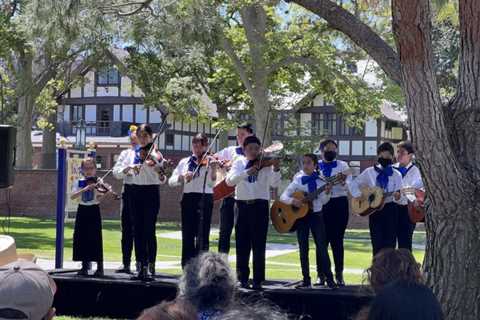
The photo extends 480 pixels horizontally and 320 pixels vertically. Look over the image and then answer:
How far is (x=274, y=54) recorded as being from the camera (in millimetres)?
23703

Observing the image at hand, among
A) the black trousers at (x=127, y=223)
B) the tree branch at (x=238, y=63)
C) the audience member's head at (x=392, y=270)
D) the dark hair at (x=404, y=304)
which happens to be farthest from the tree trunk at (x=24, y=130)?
the dark hair at (x=404, y=304)

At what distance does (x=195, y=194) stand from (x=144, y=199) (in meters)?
0.62

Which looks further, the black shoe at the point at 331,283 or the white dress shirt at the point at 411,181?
the white dress shirt at the point at 411,181

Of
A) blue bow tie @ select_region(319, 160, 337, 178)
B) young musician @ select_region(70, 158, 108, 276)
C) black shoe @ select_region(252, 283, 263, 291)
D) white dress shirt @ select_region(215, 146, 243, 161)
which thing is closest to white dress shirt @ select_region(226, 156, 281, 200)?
white dress shirt @ select_region(215, 146, 243, 161)

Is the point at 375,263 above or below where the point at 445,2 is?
below

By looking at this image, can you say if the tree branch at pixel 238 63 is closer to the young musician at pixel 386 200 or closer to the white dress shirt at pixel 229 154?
the white dress shirt at pixel 229 154

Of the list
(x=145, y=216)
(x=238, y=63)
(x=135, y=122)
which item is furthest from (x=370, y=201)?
(x=135, y=122)

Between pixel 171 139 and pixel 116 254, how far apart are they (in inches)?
1081

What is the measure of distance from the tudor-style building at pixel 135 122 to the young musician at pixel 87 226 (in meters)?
31.5

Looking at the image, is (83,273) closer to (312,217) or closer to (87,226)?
(87,226)

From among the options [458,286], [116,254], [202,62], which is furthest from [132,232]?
[202,62]

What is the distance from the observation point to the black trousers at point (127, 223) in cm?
962

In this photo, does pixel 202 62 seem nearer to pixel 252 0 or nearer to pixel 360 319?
pixel 252 0

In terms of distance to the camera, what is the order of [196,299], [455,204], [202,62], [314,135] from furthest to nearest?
[314,135]
[202,62]
[455,204]
[196,299]
